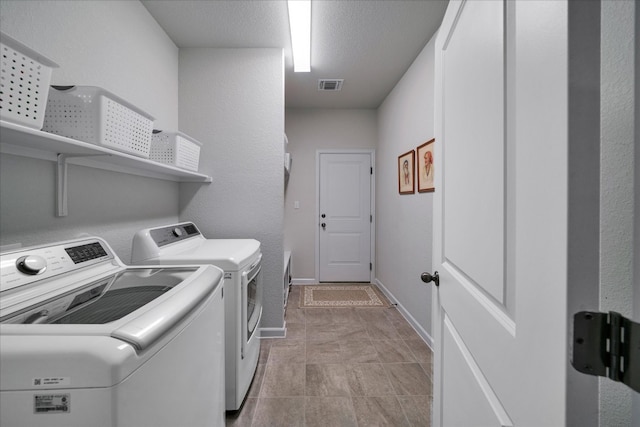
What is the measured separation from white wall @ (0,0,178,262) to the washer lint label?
2.82 ft

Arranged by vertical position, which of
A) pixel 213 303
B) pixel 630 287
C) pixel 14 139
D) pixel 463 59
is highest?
pixel 463 59

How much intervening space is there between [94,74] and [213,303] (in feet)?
4.63

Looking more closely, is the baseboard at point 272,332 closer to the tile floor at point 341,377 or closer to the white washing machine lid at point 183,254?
the tile floor at point 341,377

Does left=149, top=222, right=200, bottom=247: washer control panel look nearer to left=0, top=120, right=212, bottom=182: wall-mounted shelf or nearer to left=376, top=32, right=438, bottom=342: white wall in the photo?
left=0, top=120, right=212, bottom=182: wall-mounted shelf

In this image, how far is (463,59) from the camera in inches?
32.6

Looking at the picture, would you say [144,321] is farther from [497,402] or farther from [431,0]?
[431,0]

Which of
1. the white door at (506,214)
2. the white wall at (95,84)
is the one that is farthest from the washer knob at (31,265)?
the white door at (506,214)

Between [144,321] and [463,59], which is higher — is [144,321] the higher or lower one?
the lower one

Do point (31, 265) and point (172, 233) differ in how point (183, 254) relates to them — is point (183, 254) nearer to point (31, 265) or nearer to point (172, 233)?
point (172, 233)

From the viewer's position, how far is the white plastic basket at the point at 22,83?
0.73 m

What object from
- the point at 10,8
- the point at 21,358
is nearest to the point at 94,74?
the point at 10,8

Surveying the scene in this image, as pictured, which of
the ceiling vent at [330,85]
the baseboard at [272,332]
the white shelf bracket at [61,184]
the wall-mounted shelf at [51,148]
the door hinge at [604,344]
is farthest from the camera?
the ceiling vent at [330,85]

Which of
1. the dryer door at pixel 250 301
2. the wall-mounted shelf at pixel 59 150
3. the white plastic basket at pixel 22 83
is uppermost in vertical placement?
the white plastic basket at pixel 22 83

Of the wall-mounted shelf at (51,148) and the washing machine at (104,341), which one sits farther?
the wall-mounted shelf at (51,148)
